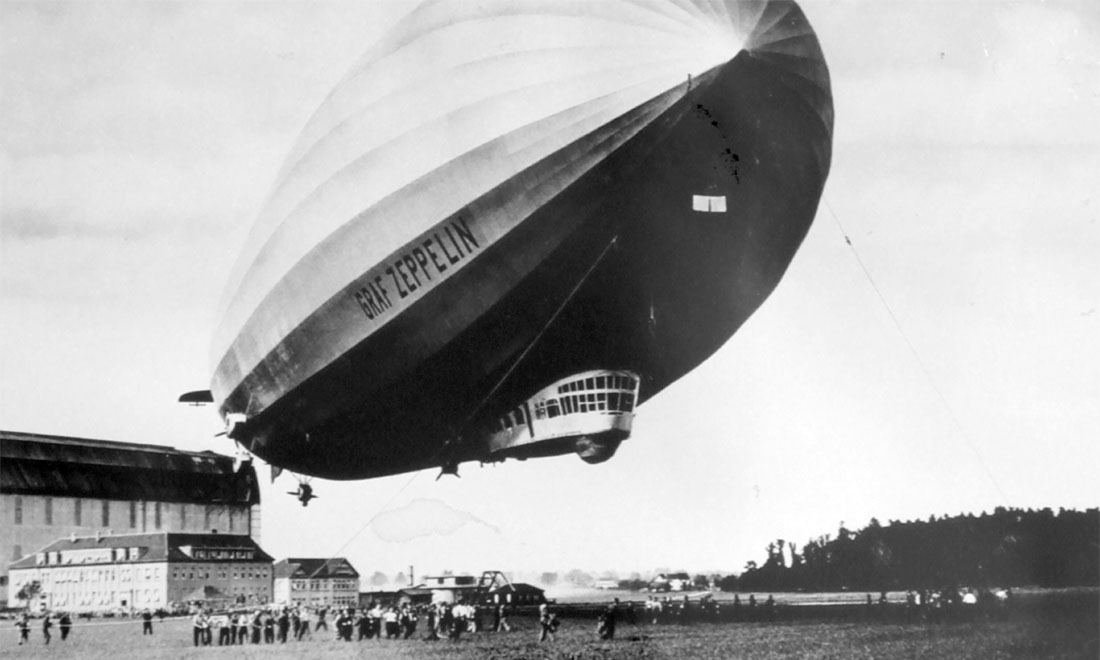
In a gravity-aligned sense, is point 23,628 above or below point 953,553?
below

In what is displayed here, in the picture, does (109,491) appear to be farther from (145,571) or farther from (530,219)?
(530,219)

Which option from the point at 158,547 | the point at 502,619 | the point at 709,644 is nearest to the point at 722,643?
the point at 709,644

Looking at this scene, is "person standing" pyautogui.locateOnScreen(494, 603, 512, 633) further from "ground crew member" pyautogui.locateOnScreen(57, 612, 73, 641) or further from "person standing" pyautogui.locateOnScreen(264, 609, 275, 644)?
"ground crew member" pyautogui.locateOnScreen(57, 612, 73, 641)

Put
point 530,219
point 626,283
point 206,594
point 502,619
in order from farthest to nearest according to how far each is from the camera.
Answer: point 206,594 → point 502,619 → point 626,283 → point 530,219

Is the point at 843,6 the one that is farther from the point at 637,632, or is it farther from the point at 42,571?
the point at 42,571

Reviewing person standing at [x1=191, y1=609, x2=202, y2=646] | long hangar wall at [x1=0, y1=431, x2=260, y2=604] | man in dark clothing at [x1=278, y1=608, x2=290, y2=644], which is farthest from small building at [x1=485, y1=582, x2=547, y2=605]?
person standing at [x1=191, y1=609, x2=202, y2=646]

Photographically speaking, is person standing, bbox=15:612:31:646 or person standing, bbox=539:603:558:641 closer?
person standing, bbox=539:603:558:641

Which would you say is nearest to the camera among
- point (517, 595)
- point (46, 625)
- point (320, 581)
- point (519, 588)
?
point (519, 588)
